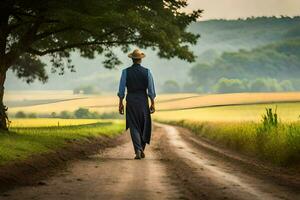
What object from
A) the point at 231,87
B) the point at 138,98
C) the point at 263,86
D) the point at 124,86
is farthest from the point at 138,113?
the point at 263,86

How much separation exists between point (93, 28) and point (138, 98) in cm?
569

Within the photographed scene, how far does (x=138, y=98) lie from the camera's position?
51.1 feet

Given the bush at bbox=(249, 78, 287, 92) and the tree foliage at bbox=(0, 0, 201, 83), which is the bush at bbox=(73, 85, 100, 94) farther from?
the tree foliage at bbox=(0, 0, 201, 83)

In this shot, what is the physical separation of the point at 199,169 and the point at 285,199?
4.50 metres

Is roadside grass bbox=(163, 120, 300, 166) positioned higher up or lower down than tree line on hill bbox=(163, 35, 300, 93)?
lower down

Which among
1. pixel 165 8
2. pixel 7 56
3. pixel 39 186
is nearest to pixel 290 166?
pixel 39 186

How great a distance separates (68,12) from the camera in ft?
62.8

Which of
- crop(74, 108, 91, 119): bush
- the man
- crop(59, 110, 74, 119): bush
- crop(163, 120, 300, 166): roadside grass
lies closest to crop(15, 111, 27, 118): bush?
crop(59, 110, 74, 119): bush

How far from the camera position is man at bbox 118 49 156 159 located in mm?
15383

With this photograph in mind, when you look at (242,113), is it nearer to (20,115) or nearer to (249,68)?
(20,115)

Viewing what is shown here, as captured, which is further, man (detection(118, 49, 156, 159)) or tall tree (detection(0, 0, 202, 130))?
tall tree (detection(0, 0, 202, 130))

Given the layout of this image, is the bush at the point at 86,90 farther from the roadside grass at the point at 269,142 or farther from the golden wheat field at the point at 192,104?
the roadside grass at the point at 269,142

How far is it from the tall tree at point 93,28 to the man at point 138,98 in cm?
452

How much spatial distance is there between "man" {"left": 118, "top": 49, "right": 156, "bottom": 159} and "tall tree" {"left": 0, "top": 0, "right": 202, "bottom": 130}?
4.52 meters
